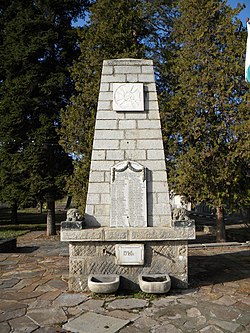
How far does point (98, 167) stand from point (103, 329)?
2.81 meters

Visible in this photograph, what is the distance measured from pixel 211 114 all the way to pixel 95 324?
27.7 feet

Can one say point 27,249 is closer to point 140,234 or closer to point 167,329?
point 140,234

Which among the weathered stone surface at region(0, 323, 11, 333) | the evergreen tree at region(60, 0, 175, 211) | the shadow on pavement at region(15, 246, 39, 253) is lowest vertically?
the weathered stone surface at region(0, 323, 11, 333)

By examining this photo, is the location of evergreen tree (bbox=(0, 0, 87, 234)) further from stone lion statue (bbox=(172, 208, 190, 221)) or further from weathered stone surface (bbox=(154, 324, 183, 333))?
weathered stone surface (bbox=(154, 324, 183, 333))

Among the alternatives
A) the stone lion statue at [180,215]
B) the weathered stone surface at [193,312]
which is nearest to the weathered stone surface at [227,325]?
the weathered stone surface at [193,312]

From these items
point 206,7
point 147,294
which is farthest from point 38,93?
point 147,294

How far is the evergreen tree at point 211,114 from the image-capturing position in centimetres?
994

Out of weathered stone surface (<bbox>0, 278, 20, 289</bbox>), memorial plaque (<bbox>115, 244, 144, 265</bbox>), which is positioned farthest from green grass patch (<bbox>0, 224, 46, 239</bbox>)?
memorial plaque (<bbox>115, 244, 144, 265</bbox>)

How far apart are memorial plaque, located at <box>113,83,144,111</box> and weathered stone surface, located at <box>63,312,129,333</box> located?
3.66 meters

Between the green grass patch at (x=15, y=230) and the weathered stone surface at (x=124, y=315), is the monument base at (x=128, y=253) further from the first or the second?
the green grass patch at (x=15, y=230)

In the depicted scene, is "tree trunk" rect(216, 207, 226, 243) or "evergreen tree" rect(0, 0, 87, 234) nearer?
"tree trunk" rect(216, 207, 226, 243)

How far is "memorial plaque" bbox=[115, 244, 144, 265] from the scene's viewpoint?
17.0ft

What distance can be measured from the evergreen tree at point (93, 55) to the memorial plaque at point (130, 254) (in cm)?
606

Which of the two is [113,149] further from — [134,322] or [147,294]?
[134,322]
